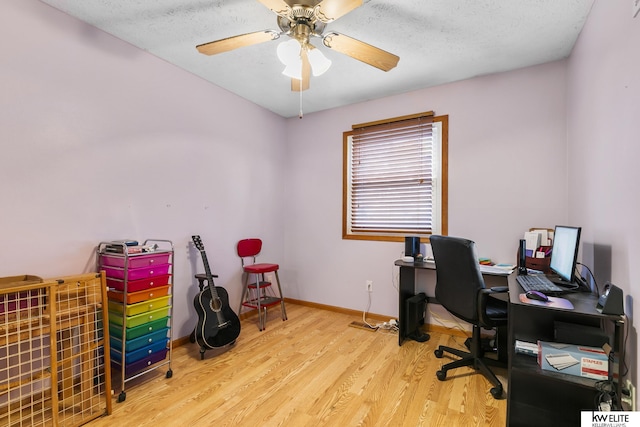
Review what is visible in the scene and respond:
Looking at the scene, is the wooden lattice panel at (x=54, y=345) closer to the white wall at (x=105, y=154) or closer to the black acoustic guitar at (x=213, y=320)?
the white wall at (x=105, y=154)

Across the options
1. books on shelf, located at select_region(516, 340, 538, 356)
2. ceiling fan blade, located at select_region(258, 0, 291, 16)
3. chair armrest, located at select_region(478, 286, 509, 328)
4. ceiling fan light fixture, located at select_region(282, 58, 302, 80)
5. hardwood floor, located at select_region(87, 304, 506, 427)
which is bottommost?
hardwood floor, located at select_region(87, 304, 506, 427)

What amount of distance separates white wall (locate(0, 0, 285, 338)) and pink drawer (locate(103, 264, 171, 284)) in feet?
0.75

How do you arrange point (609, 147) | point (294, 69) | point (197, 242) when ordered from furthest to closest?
point (197, 242) → point (294, 69) → point (609, 147)

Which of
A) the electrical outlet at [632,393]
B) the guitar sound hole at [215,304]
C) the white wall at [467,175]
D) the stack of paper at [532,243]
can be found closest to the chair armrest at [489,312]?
the stack of paper at [532,243]

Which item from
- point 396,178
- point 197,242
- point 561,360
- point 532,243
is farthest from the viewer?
point 396,178

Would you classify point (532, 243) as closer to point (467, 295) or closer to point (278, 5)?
point (467, 295)

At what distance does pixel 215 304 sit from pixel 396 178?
2.31 meters

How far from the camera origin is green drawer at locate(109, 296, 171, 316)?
198 cm

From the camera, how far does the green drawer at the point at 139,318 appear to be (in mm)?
1976

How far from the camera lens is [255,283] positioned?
346 centimetres

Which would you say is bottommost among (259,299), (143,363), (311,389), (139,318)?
(311,389)

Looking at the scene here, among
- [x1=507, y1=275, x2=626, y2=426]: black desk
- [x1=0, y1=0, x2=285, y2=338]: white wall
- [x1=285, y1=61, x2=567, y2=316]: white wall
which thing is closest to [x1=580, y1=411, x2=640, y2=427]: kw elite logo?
[x1=507, y1=275, x2=626, y2=426]: black desk

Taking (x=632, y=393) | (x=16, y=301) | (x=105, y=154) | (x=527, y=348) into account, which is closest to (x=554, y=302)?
(x=527, y=348)

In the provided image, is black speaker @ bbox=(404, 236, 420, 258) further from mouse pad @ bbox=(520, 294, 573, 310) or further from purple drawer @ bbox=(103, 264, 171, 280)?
purple drawer @ bbox=(103, 264, 171, 280)
